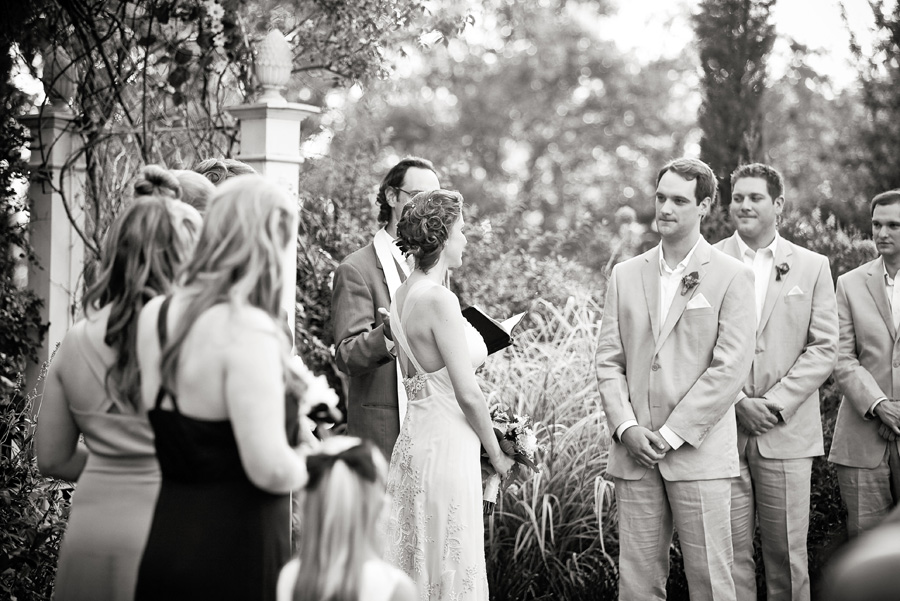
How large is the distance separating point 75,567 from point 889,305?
4451 mm

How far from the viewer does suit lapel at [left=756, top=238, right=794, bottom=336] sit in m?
5.36

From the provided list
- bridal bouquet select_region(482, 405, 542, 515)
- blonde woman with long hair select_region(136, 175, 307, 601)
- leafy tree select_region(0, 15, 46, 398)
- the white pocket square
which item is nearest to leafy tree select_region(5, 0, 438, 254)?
leafy tree select_region(0, 15, 46, 398)

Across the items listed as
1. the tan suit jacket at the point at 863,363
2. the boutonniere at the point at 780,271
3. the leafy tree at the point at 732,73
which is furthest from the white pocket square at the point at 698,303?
the leafy tree at the point at 732,73

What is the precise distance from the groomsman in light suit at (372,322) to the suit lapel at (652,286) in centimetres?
120

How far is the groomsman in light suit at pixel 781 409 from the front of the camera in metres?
5.22

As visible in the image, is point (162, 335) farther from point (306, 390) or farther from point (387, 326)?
point (387, 326)

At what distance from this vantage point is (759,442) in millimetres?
5238

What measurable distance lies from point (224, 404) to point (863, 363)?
4153 millimetres

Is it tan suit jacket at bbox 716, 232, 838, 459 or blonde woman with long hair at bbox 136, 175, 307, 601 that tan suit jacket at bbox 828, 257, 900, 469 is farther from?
blonde woman with long hair at bbox 136, 175, 307, 601

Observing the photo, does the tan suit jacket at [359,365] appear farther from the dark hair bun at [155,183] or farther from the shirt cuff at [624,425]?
the dark hair bun at [155,183]

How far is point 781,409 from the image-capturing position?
17.1ft

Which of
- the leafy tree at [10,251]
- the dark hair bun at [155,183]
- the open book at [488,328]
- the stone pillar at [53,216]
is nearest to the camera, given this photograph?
the dark hair bun at [155,183]

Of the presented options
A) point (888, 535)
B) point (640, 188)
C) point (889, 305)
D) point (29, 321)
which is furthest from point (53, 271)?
point (640, 188)

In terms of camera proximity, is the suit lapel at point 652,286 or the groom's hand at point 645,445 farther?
the suit lapel at point 652,286
